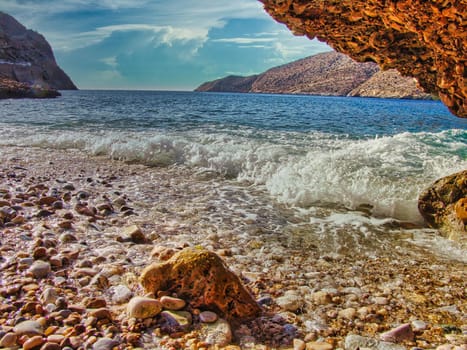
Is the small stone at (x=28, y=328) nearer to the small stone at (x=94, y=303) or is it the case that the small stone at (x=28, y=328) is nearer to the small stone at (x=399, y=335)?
the small stone at (x=94, y=303)

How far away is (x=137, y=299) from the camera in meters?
2.93

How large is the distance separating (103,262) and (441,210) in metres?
5.42

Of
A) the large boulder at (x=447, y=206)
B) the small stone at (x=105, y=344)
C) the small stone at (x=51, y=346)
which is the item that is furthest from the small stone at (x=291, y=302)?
the large boulder at (x=447, y=206)

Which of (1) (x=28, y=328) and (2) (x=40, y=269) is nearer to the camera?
(1) (x=28, y=328)

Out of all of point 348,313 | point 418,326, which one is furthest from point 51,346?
point 418,326

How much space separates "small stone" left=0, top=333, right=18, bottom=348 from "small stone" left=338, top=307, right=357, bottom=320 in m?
2.71

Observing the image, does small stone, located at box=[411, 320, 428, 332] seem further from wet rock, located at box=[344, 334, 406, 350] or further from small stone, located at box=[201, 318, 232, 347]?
small stone, located at box=[201, 318, 232, 347]

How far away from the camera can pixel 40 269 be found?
354 cm

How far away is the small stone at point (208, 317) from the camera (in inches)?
113

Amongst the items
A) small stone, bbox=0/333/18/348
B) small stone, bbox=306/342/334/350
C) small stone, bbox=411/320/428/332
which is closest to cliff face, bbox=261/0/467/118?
small stone, bbox=411/320/428/332

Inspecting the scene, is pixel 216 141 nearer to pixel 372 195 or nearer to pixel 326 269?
pixel 372 195

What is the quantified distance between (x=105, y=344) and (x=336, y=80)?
5563 inches

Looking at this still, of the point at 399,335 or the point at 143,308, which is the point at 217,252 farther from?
the point at 399,335

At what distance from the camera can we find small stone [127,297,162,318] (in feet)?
9.33
